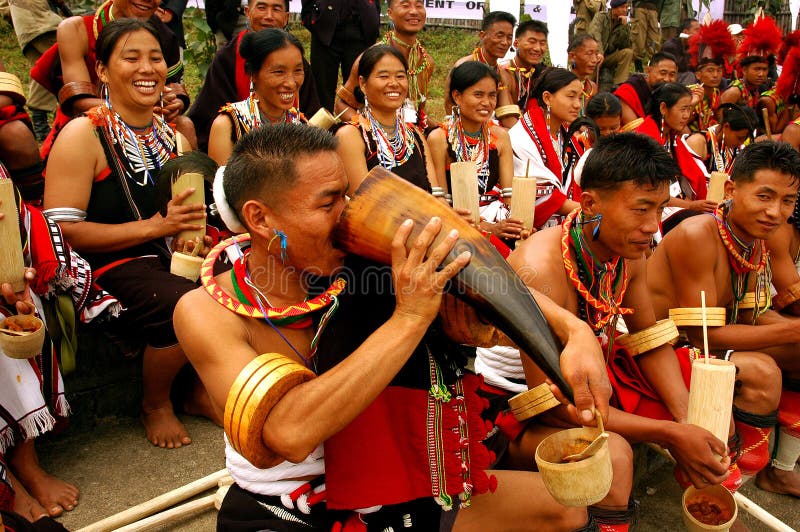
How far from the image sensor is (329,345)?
1.83 m

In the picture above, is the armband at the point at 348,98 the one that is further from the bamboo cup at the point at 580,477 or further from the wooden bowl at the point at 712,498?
the bamboo cup at the point at 580,477

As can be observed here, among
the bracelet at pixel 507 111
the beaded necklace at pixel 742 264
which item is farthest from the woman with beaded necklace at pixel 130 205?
the bracelet at pixel 507 111

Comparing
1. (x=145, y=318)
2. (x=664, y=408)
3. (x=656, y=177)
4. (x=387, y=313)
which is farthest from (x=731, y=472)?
(x=145, y=318)

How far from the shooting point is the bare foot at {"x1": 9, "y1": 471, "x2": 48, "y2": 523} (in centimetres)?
265

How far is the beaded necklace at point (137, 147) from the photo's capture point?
3457 millimetres

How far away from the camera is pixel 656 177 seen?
2.70 metres

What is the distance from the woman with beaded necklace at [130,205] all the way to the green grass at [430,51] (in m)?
3.58

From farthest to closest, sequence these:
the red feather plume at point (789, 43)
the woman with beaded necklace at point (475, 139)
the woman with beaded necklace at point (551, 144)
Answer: the red feather plume at point (789, 43) → the woman with beaded necklace at point (551, 144) → the woman with beaded necklace at point (475, 139)

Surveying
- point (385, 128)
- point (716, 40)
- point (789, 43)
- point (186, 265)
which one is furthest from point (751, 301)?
point (789, 43)

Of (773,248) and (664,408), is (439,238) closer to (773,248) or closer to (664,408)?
(664,408)

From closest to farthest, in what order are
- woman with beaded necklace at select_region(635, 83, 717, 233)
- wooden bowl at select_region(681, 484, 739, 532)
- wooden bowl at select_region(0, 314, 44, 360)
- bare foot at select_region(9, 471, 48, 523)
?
1. wooden bowl at select_region(0, 314, 44, 360)
2. wooden bowl at select_region(681, 484, 739, 532)
3. bare foot at select_region(9, 471, 48, 523)
4. woman with beaded necklace at select_region(635, 83, 717, 233)

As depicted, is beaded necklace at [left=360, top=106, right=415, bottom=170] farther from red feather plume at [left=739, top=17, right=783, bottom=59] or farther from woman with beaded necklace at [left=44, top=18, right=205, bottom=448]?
red feather plume at [left=739, top=17, right=783, bottom=59]

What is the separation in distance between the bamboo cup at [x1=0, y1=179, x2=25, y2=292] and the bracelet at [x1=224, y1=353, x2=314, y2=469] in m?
1.67

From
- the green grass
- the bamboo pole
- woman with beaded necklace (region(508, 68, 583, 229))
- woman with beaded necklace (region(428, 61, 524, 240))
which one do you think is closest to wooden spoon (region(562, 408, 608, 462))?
the bamboo pole
